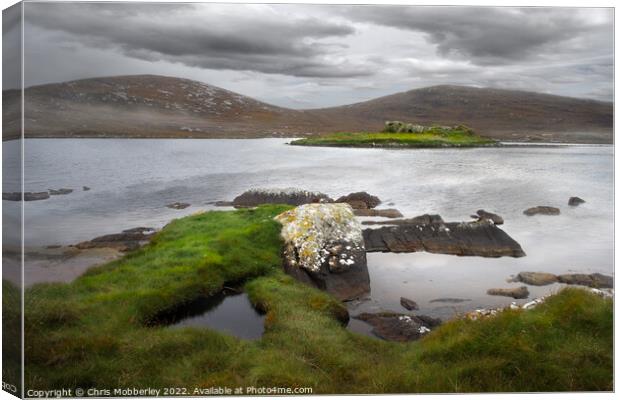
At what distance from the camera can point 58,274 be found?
30.3ft

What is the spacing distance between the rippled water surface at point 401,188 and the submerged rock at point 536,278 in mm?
139

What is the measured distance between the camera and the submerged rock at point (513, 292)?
10977 millimetres

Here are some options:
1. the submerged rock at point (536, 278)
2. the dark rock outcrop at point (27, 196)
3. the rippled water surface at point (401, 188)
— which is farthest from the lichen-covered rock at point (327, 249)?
the dark rock outcrop at point (27, 196)

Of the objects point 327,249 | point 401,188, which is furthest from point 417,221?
point 327,249

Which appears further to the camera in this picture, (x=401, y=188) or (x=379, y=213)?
(x=379, y=213)

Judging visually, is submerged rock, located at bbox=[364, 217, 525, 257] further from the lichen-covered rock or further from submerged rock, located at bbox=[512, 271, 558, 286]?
the lichen-covered rock

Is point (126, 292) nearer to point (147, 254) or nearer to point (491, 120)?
point (147, 254)

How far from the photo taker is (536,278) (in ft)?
36.3

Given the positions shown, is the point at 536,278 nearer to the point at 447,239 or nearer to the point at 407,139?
the point at 447,239

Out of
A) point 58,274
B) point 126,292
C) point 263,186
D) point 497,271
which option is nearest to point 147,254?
point 126,292

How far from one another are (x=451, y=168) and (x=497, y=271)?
2552mm

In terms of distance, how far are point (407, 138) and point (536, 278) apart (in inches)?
164

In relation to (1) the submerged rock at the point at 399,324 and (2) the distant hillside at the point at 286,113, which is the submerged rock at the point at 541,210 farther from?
(1) the submerged rock at the point at 399,324

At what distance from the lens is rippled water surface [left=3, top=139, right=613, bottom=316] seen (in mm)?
10133
